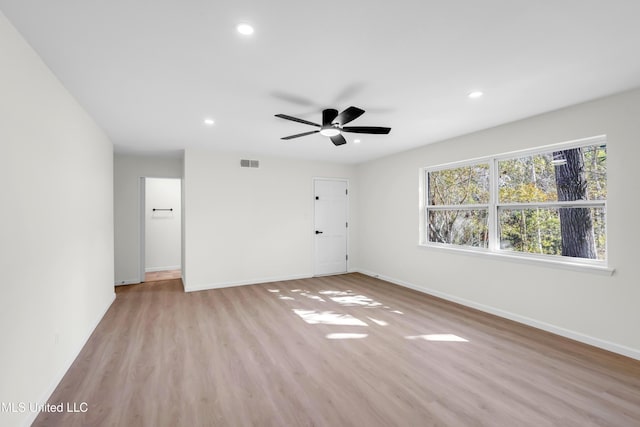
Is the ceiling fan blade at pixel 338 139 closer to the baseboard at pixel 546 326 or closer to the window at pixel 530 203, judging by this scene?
the window at pixel 530 203

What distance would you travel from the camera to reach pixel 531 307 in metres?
3.50

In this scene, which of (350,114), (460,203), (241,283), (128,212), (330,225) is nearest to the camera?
(350,114)

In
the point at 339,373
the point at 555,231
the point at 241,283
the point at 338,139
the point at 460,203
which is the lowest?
the point at 339,373

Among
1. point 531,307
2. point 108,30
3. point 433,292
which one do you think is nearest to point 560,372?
point 531,307

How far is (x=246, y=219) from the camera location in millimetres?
5570

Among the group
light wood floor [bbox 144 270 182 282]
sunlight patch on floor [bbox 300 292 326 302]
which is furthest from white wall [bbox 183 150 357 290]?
light wood floor [bbox 144 270 182 282]

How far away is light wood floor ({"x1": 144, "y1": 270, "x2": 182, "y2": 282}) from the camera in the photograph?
241 inches

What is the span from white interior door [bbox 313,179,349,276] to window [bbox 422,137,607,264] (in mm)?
2201

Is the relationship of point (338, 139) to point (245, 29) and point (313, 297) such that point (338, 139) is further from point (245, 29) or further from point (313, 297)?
point (313, 297)

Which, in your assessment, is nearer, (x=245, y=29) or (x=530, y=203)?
(x=245, y=29)

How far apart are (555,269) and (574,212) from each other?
2.22ft

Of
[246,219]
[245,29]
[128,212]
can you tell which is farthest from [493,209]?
[128,212]

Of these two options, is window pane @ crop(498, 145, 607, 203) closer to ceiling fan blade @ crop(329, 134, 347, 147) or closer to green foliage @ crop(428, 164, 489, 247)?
green foliage @ crop(428, 164, 489, 247)

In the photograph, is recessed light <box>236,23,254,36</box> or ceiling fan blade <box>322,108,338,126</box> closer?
recessed light <box>236,23,254,36</box>
